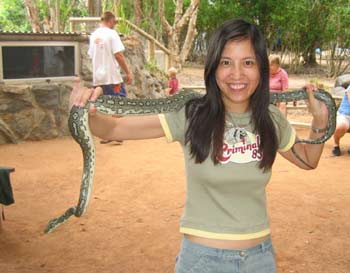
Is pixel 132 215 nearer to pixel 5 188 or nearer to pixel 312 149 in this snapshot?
pixel 5 188

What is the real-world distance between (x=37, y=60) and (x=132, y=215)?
4.64 m

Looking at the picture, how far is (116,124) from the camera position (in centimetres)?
218

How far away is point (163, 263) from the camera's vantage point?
4.20m

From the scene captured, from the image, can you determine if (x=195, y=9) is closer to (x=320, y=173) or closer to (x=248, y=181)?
(x=320, y=173)

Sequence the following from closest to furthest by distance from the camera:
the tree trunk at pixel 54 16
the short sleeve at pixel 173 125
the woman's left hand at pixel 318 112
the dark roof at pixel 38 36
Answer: the short sleeve at pixel 173 125 < the woman's left hand at pixel 318 112 < the dark roof at pixel 38 36 < the tree trunk at pixel 54 16

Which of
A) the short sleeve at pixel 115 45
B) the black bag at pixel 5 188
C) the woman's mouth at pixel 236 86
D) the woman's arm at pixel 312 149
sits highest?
the woman's mouth at pixel 236 86

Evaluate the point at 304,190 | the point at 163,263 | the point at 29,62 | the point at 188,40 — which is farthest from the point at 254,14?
the point at 163,263

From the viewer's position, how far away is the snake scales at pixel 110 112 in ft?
7.76

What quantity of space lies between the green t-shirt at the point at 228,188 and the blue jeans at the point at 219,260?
56mm

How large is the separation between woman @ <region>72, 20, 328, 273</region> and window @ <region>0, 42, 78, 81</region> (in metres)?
7.00

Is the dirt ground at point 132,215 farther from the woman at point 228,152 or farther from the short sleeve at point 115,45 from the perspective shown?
the woman at point 228,152

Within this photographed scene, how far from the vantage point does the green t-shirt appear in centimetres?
200

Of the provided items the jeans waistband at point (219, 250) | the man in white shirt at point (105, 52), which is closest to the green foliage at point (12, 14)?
the man in white shirt at point (105, 52)

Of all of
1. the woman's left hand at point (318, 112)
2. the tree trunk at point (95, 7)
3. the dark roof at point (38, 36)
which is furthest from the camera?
the tree trunk at point (95, 7)
